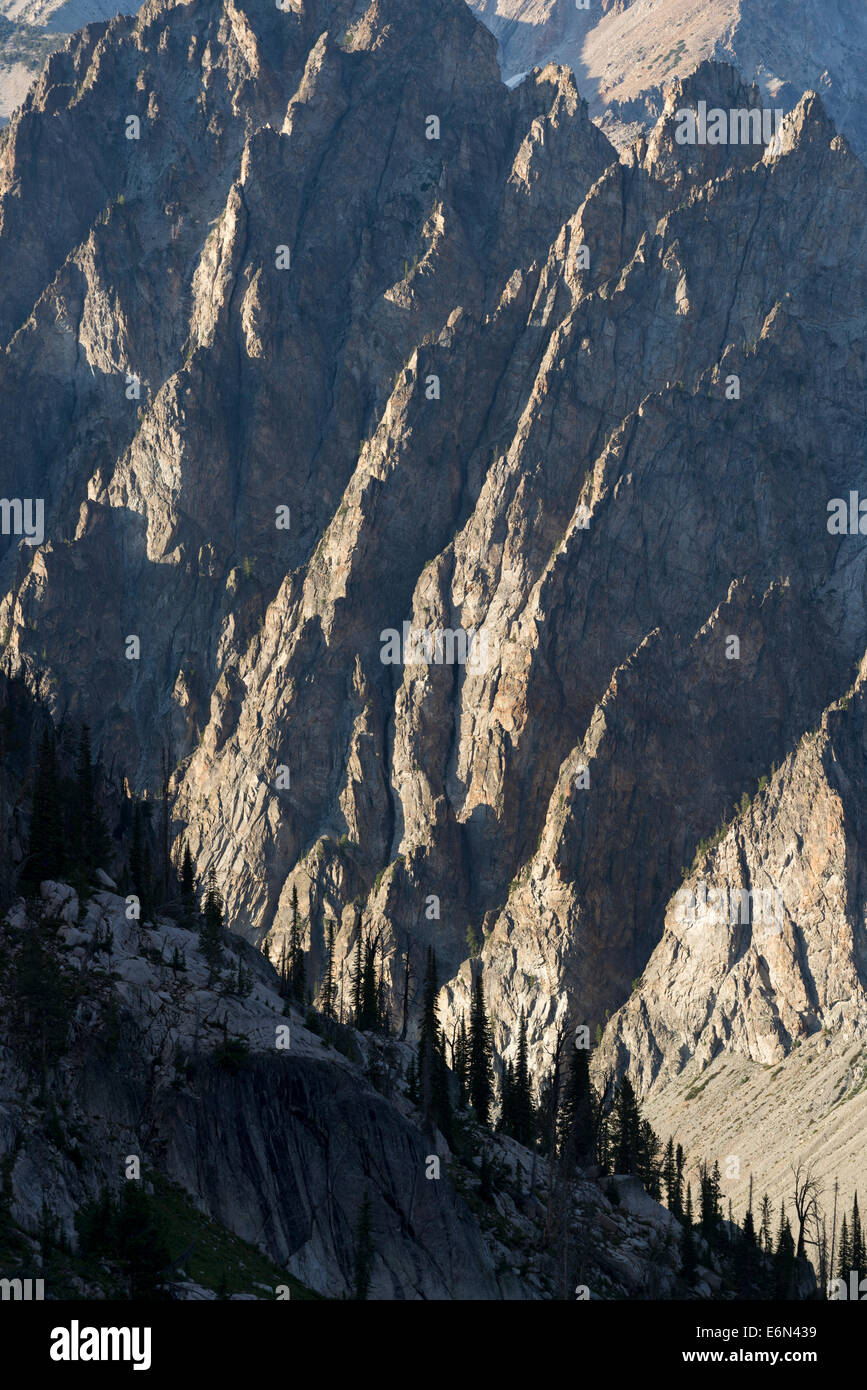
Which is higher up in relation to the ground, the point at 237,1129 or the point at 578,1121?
the point at 578,1121

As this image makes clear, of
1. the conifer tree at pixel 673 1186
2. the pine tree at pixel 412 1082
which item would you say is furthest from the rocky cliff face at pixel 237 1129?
the conifer tree at pixel 673 1186

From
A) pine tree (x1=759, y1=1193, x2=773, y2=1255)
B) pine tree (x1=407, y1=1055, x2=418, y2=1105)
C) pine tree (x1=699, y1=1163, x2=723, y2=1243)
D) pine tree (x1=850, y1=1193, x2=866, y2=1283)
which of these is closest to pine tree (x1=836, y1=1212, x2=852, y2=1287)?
pine tree (x1=850, y1=1193, x2=866, y2=1283)

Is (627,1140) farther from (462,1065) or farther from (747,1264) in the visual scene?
(747,1264)

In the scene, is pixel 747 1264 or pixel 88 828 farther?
pixel 747 1264

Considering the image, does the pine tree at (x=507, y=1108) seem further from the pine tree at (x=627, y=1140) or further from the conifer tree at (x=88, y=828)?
the conifer tree at (x=88, y=828)

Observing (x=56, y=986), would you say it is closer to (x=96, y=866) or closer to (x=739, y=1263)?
(x=96, y=866)

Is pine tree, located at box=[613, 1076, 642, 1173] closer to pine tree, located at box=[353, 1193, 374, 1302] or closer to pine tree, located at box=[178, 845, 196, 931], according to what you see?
pine tree, located at box=[178, 845, 196, 931]

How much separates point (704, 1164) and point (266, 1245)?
393 ft

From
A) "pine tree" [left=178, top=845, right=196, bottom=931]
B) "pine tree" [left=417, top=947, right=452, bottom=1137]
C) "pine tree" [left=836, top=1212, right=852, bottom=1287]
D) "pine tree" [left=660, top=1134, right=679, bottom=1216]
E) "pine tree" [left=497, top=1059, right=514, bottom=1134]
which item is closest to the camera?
"pine tree" [left=417, top=947, right=452, bottom=1137]

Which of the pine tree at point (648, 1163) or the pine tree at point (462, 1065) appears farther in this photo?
the pine tree at point (648, 1163)

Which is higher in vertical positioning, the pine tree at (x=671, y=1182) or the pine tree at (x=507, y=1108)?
the pine tree at (x=507, y=1108)

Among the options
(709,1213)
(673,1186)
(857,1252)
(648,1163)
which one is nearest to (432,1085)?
(709,1213)

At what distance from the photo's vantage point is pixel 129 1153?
8425 cm
